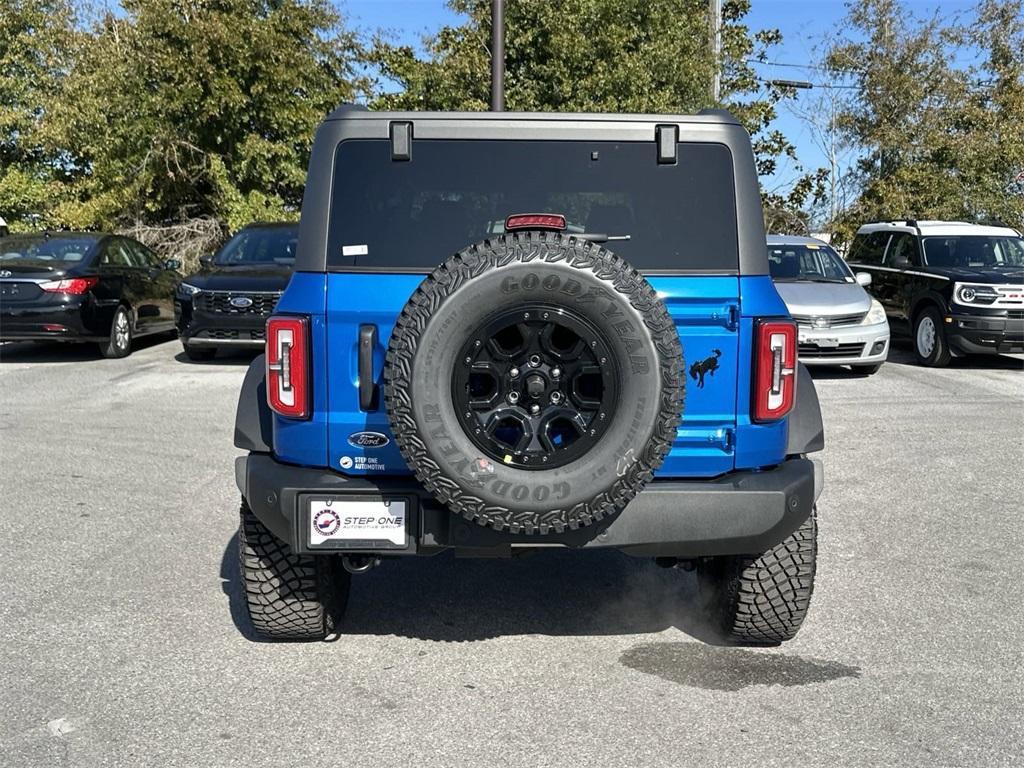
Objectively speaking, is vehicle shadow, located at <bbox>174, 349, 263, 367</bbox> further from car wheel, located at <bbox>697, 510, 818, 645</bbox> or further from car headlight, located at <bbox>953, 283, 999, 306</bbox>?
car wheel, located at <bbox>697, 510, 818, 645</bbox>

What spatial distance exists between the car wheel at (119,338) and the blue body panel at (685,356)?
10281 millimetres

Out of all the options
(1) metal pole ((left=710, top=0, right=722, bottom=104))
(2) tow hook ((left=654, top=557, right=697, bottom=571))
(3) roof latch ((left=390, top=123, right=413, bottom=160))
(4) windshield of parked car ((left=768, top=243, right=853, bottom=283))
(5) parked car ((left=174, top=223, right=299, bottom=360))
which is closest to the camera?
(3) roof latch ((left=390, top=123, right=413, bottom=160))

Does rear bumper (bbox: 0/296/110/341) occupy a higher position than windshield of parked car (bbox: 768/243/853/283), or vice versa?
windshield of parked car (bbox: 768/243/853/283)

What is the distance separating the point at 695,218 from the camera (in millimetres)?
3896

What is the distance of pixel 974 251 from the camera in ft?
45.1

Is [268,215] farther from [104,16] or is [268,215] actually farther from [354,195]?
[354,195]

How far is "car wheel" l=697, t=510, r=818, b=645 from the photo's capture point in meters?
4.13

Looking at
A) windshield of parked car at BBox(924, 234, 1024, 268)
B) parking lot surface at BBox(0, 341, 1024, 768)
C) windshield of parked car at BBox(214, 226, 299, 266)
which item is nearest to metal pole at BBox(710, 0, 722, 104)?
windshield of parked car at BBox(924, 234, 1024, 268)

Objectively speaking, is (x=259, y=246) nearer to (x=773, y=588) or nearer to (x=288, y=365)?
(x=288, y=365)

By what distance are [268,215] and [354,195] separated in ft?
55.2

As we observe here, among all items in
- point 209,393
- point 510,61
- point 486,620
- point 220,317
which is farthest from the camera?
point 510,61

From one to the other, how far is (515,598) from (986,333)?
9.56 m

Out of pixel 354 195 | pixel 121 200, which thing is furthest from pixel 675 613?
pixel 121 200

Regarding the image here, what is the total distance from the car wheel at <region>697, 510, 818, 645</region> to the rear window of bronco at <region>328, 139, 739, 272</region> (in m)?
1.22
